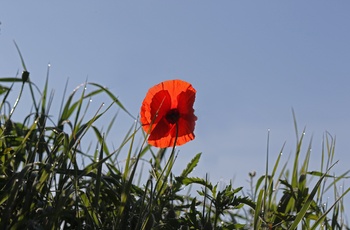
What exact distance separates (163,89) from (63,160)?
48 centimetres

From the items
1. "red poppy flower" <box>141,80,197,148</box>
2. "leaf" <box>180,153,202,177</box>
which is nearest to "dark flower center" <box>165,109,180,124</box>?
"red poppy flower" <box>141,80,197,148</box>

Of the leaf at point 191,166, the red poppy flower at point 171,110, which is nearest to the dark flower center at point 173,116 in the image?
the red poppy flower at point 171,110

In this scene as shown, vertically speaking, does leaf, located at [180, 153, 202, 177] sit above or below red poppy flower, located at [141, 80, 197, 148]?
below

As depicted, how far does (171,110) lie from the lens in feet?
7.36

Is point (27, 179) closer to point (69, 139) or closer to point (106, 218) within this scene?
point (69, 139)

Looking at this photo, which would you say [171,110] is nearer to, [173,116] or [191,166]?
[173,116]

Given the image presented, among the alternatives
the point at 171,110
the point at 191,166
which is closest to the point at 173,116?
the point at 171,110

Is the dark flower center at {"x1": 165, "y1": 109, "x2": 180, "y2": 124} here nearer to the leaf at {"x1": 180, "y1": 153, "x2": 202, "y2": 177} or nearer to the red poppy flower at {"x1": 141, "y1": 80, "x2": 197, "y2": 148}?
the red poppy flower at {"x1": 141, "y1": 80, "x2": 197, "y2": 148}

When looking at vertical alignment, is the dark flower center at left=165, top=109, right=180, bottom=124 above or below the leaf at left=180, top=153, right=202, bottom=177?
above

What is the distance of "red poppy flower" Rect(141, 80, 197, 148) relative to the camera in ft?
7.20

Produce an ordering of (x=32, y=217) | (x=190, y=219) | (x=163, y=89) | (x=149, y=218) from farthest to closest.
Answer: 1. (x=163, y=89)
2. (x=190, y=219)
3. (x=32, y=217)
4. (x=149, y=218)

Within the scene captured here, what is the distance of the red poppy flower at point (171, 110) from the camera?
219 centimetres

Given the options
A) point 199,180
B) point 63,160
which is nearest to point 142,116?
point 199,180

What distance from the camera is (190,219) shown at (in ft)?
6.82
